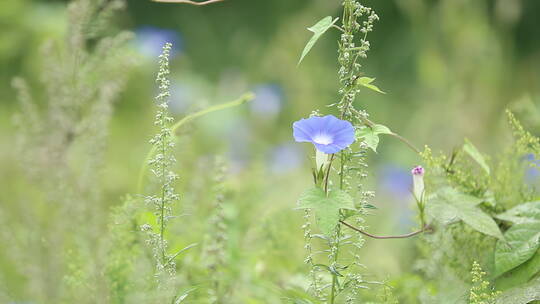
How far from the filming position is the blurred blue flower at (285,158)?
255 centimetres

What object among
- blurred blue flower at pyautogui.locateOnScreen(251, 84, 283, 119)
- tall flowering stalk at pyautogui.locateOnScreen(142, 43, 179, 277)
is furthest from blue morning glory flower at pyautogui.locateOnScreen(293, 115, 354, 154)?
blurred blue flower at pyautogui.locateOnScreen(251, 84, 283, 119)

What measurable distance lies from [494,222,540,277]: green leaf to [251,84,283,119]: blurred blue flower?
2172 mm

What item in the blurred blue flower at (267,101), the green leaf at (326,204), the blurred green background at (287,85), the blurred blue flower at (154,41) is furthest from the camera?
the blurred blue flower at (154,41)

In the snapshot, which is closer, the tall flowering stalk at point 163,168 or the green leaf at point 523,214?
the tall flowering stalk at point 163,168

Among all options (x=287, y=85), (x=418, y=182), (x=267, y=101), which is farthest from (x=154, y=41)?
(x=418, y=182)

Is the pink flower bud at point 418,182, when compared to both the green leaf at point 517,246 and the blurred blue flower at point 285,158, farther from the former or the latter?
the blurred blue flower at point 285,158

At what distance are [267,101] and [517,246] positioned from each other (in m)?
2.32

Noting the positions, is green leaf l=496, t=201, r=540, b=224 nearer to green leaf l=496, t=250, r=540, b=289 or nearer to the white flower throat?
green leaf l=496, t=250, r=540, b=289

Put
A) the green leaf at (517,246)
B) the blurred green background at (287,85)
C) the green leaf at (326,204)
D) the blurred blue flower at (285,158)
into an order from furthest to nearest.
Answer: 1. the blurred blue flower at (285,158)
2. the blurred green background at (287,85)
3. the green leaf at (517,246)
4. the green leaf at (326,204)

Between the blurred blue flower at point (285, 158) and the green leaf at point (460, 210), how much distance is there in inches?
51.0

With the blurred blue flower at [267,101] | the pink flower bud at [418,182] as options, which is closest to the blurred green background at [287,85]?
the blurred blue flower at [267,101]

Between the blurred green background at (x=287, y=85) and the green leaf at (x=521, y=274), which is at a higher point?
the green leaf at (x=521, y=274)

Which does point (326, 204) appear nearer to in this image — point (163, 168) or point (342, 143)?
point (342, 143)

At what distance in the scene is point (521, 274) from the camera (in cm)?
111
